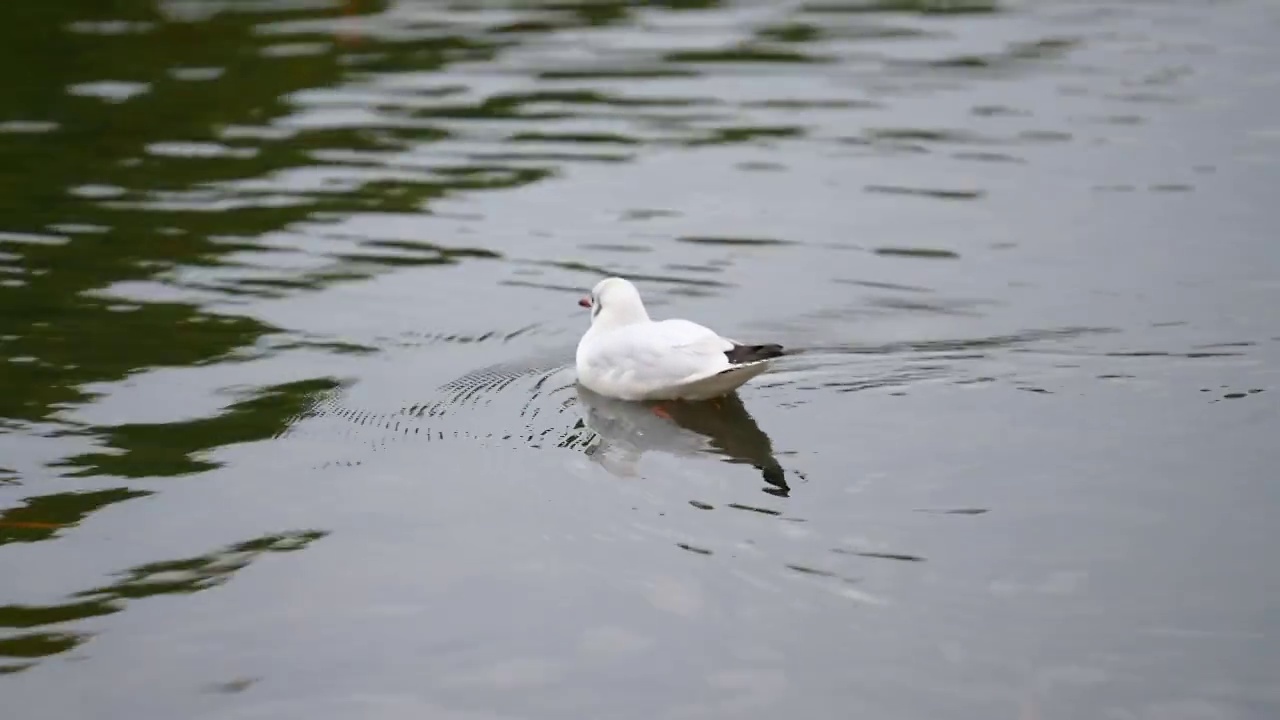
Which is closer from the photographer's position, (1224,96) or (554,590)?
(554,590)

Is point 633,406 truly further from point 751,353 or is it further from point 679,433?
point 751,353

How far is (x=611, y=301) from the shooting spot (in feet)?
33.2

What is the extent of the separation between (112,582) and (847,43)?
12.8m

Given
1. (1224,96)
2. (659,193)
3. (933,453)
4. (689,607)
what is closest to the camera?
(689,607)

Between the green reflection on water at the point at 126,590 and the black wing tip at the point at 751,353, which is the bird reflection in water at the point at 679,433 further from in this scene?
the green reflection on water at the point at 126,590

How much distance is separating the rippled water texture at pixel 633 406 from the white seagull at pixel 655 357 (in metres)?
0.17

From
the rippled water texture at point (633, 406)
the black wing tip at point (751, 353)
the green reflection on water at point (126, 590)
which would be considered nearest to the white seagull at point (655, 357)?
the black wing tip at point (751, 353)

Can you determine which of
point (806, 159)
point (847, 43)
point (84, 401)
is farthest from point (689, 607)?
point (847, 43)

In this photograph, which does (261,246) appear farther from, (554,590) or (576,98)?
(554,590)

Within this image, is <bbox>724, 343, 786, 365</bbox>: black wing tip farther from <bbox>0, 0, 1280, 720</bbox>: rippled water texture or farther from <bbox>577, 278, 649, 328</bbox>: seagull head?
<bbox>577, 278, 649, 328</bbox>: seagull head

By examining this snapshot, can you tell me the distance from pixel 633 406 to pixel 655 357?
0.36 meters

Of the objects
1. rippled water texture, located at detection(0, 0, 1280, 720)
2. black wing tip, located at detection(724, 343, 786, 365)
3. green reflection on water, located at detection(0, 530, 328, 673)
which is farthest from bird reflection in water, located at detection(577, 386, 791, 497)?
green reflection on water, located at detection(0, 530, 328, 673)

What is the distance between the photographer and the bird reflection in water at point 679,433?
28.1 ft

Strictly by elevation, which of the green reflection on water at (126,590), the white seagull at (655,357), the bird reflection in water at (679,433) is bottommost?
the bird reflection in water at (679,433)
